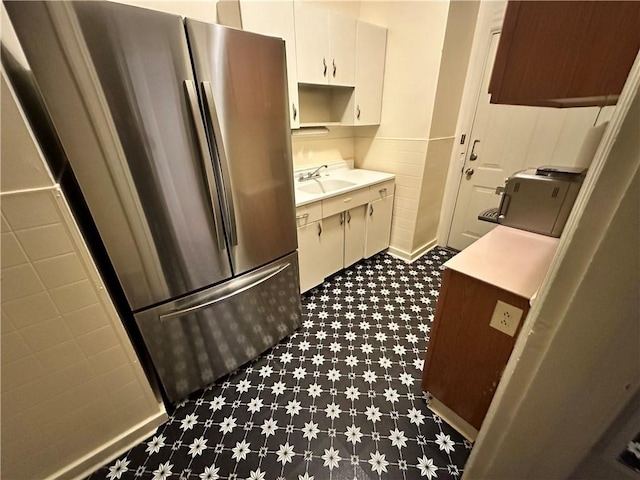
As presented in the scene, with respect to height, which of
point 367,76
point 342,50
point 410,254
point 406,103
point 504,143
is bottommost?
point 410,254

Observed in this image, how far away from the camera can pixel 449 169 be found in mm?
2643

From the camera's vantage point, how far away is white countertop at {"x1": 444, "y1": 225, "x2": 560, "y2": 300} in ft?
3.01

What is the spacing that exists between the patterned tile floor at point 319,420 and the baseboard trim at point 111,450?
3 cm

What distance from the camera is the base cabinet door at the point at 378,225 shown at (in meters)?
2.42

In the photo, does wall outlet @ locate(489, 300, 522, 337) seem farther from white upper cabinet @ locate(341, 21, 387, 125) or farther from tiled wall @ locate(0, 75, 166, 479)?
Answer: white upper cabinet @ locate(341, 21, 387, 125)

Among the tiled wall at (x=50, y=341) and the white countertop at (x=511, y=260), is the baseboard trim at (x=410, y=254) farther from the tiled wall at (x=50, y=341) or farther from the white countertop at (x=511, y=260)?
the tiled wall at (x=50, y=341)

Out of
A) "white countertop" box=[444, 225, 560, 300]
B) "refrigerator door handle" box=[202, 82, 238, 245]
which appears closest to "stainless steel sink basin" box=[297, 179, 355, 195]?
→ "refrigerator door handle" box=[202, 82, 238, 245]

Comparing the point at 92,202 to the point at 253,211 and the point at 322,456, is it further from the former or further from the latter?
the point at 322,456

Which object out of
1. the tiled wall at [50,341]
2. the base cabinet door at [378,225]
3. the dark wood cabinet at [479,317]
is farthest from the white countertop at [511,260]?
the tiled wall at [50,341]

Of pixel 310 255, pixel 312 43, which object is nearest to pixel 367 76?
pixel 312 43

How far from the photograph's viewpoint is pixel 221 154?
110cm

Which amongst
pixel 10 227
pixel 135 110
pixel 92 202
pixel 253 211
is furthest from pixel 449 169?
pixel 10 227

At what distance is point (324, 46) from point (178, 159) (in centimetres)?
147

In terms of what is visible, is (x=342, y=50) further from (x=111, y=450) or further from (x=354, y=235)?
(x=111, y=450)
